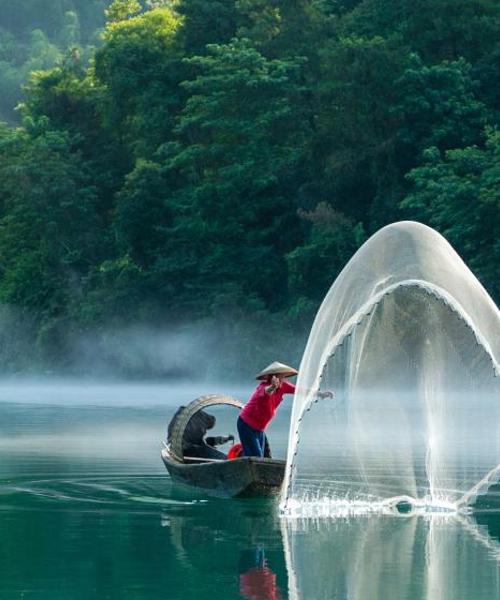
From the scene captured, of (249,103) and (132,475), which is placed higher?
(249,103)

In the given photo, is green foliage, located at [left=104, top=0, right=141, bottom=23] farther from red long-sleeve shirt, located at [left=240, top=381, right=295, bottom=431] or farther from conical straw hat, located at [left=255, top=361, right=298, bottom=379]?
conical straw hat, located at [left=255, top=361, right=298, bottom=379]

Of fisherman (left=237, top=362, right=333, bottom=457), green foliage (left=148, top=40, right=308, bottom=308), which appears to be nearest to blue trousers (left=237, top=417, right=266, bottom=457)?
fisherman (left=237, top=362, right=333, bottom=457)

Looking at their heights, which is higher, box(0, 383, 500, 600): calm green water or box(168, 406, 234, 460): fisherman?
box(168, 406, 234, 460): fisherman

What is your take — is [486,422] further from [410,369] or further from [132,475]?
[132,475]

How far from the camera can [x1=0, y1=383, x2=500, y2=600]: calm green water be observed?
10703mm

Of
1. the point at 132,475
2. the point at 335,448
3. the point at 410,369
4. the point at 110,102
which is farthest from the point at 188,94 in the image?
the point at 132,475

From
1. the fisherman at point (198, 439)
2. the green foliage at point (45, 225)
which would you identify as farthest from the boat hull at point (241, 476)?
the green foliage at point (45, 225)

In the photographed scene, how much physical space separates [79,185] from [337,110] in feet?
34.2

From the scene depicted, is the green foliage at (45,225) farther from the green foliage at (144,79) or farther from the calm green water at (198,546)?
the calm green water at (198,546)

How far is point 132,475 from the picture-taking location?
1783 cm

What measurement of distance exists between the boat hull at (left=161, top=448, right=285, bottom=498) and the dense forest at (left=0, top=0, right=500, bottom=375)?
2287cm

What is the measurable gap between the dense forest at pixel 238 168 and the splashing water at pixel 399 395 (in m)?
8.27

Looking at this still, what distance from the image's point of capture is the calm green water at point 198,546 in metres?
10.7

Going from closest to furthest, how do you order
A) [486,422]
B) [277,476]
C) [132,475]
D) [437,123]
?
1. [277,476]
2. [132,475]
3. [486,422]
4. [437,123]
